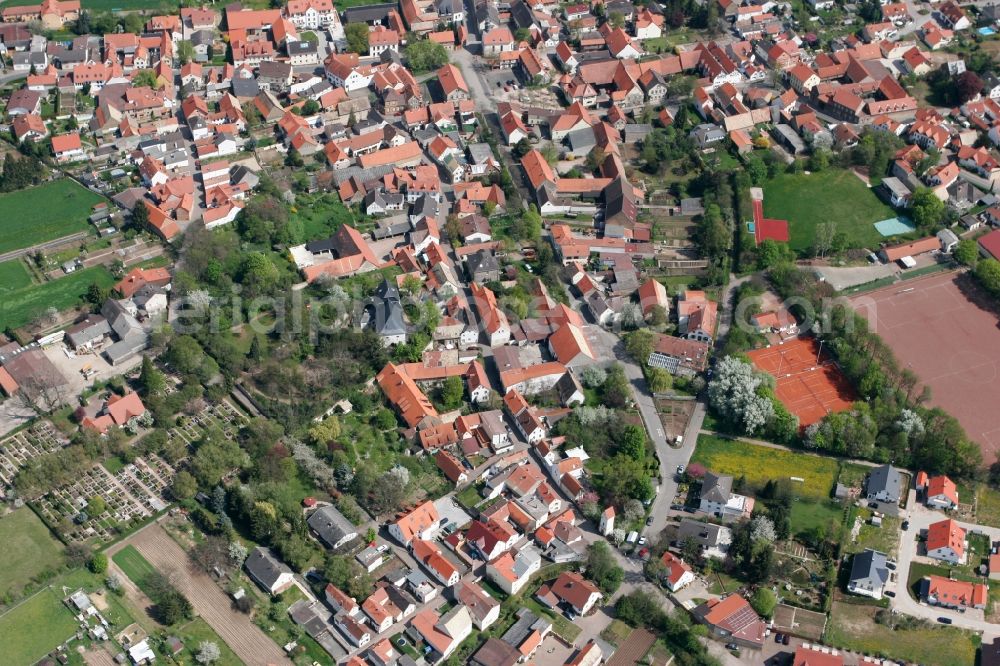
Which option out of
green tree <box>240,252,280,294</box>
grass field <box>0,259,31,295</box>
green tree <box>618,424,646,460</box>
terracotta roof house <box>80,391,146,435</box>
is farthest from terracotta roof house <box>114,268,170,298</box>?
green tree <box>618,424,646,460</box>

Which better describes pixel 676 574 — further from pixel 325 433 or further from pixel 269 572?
pixel 325 433

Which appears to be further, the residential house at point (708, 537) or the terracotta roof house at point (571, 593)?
the residential house at point (708, 537)

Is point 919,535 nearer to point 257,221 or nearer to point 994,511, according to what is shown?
point 994,511

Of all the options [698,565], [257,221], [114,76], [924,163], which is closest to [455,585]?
[698,565]

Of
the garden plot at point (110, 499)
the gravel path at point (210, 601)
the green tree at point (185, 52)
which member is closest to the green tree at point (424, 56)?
the green tree at point (185, 52)

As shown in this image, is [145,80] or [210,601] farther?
[145,80]

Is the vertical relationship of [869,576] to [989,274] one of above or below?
below

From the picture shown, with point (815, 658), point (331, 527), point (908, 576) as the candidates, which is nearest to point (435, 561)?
point (331, 527)

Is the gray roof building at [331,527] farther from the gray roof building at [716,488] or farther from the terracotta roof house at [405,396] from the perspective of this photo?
the gray roof building at [716,488]
